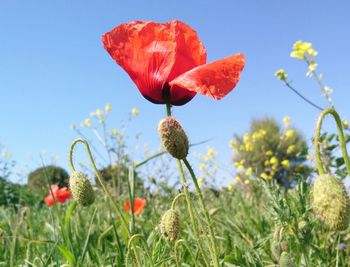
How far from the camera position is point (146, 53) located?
1.45 m

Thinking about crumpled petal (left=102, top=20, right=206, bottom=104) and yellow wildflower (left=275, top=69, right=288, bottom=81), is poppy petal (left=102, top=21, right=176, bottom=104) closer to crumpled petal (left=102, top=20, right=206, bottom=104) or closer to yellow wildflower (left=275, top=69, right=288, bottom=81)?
crumpled petal (left=102, top=20, right=206, bottom=104)

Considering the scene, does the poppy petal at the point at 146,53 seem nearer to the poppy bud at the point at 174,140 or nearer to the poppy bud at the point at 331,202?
the poppy bud at the point at 174,140

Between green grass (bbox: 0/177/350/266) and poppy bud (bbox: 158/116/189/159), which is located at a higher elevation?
poppy bud (bbox: 158/116/189/159)

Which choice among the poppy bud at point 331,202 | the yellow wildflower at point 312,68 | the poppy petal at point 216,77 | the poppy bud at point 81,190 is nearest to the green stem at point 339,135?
the poppy bud at point 331,202

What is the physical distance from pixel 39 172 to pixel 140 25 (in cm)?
1104

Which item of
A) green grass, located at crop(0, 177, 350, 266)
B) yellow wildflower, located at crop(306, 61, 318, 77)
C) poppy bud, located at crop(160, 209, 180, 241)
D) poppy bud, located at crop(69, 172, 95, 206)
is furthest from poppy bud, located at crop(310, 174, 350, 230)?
yellow wildflower, located at crop(306, 61, 318, 77)

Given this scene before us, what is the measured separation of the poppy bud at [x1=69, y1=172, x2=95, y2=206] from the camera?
1.48 m

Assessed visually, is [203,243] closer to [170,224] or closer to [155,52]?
[170,224]

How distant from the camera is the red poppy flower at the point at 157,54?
1.44m

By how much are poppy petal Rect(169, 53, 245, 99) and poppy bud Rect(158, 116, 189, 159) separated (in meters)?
0.11

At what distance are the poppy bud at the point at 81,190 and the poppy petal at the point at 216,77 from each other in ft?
1.33

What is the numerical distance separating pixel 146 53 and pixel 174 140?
34cm

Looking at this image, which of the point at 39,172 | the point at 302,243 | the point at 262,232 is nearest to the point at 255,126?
the point at 39,172

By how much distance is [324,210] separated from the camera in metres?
1.09
